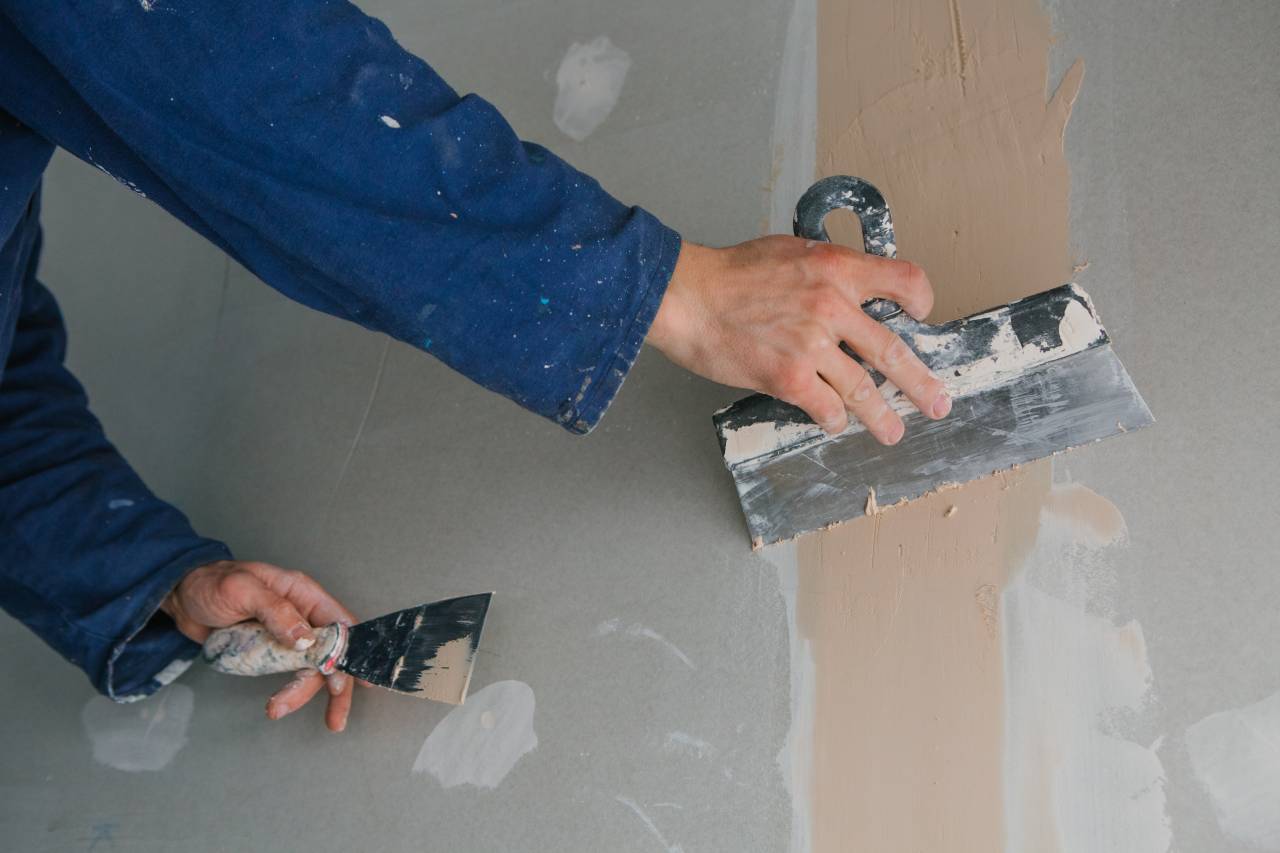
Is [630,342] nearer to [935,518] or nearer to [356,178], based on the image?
[356,178]

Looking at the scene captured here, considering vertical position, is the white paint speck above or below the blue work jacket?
below

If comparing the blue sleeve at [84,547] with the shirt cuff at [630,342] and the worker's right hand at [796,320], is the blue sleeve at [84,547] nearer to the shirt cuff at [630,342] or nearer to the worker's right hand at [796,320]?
the shirt cuff at [630,342]

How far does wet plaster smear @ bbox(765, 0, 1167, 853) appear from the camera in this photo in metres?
1.12

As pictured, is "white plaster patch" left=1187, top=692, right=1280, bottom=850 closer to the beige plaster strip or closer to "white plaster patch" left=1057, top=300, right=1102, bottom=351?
the beige plaster strip

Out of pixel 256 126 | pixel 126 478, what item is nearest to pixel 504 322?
pixel 256 126

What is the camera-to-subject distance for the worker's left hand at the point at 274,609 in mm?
1529

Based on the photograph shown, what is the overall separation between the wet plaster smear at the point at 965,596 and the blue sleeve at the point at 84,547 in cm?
94

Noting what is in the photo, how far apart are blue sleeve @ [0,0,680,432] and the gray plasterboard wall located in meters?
0.42

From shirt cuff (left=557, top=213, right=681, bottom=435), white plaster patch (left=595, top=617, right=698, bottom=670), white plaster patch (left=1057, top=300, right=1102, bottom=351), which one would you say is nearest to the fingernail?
white plaster patch (left=595, top=617, right=698, bottom=670)

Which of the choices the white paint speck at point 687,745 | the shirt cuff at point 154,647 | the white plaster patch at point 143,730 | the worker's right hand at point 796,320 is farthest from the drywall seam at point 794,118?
the white plaster patch at point 143,730

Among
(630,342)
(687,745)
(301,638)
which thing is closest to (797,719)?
(687,745)

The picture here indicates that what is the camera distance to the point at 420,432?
167 cm

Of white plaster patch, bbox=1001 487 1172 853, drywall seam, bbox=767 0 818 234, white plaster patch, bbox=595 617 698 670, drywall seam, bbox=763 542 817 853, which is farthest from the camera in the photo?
drywall seam, bbox=767 0 818 234

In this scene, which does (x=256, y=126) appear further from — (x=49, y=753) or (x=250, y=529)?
(x=49, y=753)
